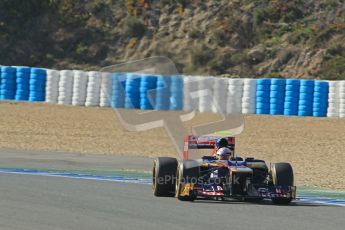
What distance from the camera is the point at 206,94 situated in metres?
33.6

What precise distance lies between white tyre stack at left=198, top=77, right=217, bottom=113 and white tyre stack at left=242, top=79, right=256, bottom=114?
46.6 inches

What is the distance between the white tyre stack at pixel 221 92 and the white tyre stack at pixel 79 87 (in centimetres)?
473

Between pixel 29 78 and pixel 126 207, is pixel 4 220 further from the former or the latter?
pixel 29 78

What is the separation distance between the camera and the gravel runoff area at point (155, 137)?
72.5 ft

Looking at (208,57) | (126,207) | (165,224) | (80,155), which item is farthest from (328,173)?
(208,57)

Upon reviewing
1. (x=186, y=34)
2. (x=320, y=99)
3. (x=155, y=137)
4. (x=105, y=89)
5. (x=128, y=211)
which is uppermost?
(x=186, y=34)

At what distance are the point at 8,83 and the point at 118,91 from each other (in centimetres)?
404

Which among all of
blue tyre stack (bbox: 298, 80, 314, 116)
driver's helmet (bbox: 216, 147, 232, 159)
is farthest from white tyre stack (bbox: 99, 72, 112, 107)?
driver's helmet (bbox: 216, 147, 232, 159)

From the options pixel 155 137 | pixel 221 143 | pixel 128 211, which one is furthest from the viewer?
pixel 155 137

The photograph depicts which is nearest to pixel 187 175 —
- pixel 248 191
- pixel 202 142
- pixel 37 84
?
pixel 248 191

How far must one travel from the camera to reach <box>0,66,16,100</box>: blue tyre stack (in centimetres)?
3456

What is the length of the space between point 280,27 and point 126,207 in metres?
32.7

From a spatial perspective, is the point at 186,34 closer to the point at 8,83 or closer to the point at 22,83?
the point at 22,83

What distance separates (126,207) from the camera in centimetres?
1219
